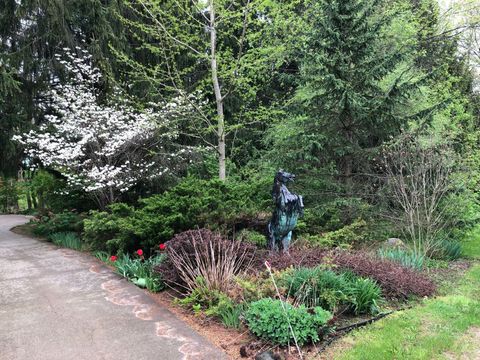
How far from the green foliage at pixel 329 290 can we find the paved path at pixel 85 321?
1093 mm

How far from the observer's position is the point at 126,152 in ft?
Result: 29.8

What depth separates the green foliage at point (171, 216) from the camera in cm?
615

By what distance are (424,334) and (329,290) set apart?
37.2 inches

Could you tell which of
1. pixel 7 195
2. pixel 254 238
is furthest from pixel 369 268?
pixel 7 195

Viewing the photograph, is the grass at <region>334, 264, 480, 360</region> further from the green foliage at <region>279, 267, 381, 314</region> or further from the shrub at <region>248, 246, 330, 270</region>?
the shrub at <region>248, 246, 330, 270</region>

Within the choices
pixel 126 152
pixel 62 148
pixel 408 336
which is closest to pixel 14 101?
pixel 62 148

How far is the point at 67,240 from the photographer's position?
8.27 metres

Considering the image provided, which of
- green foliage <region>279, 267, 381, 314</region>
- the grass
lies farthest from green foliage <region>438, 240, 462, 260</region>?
green foliage <region>279, 267, 381, 314</region>

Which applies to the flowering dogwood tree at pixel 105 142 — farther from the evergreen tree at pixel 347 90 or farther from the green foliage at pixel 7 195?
the green foliage at pixel 7 195

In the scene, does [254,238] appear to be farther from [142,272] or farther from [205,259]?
[142,272]

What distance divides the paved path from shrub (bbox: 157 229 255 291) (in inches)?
19.2

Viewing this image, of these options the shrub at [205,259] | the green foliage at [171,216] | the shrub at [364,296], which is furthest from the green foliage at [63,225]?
the shrub at [364,296]

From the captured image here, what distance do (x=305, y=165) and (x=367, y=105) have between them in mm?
1737

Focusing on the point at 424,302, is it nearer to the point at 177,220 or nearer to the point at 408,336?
the point at 408,336
